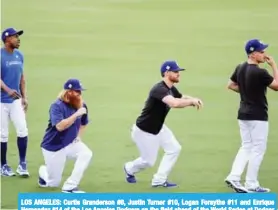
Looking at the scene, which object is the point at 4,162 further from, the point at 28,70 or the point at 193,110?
the point at 28,70

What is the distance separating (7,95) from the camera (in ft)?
37.2

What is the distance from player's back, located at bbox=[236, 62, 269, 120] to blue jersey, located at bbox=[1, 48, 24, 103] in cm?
294

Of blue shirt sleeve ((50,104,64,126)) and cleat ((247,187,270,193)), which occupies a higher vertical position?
blue shirt sleeve ((50,104,64,126))

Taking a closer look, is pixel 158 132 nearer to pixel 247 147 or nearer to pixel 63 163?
pixel 247 147

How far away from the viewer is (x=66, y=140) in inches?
A: 428

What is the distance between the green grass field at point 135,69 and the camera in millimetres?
12055

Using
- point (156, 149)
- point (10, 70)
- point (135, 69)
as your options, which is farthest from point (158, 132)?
point (135, 69)

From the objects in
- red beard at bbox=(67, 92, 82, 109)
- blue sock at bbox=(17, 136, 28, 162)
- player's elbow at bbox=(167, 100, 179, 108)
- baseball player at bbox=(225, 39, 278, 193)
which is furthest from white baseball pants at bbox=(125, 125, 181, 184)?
blue sock at bbox=(17, 136, 28, 162)

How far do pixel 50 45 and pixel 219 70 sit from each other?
15.1 ft

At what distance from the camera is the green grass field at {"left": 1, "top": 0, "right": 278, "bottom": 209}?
12055mm

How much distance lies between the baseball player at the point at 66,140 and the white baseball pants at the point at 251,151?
1908 mm

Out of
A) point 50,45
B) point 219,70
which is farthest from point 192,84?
point 50,45

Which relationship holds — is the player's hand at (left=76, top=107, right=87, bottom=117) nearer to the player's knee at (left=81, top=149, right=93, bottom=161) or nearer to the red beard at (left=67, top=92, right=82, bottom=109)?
the red beard at (left=67, top=92, right=82, bottom=109)

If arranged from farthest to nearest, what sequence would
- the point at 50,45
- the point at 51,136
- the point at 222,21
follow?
the point at 222,21, the point at 50,45, the point at 51,136
